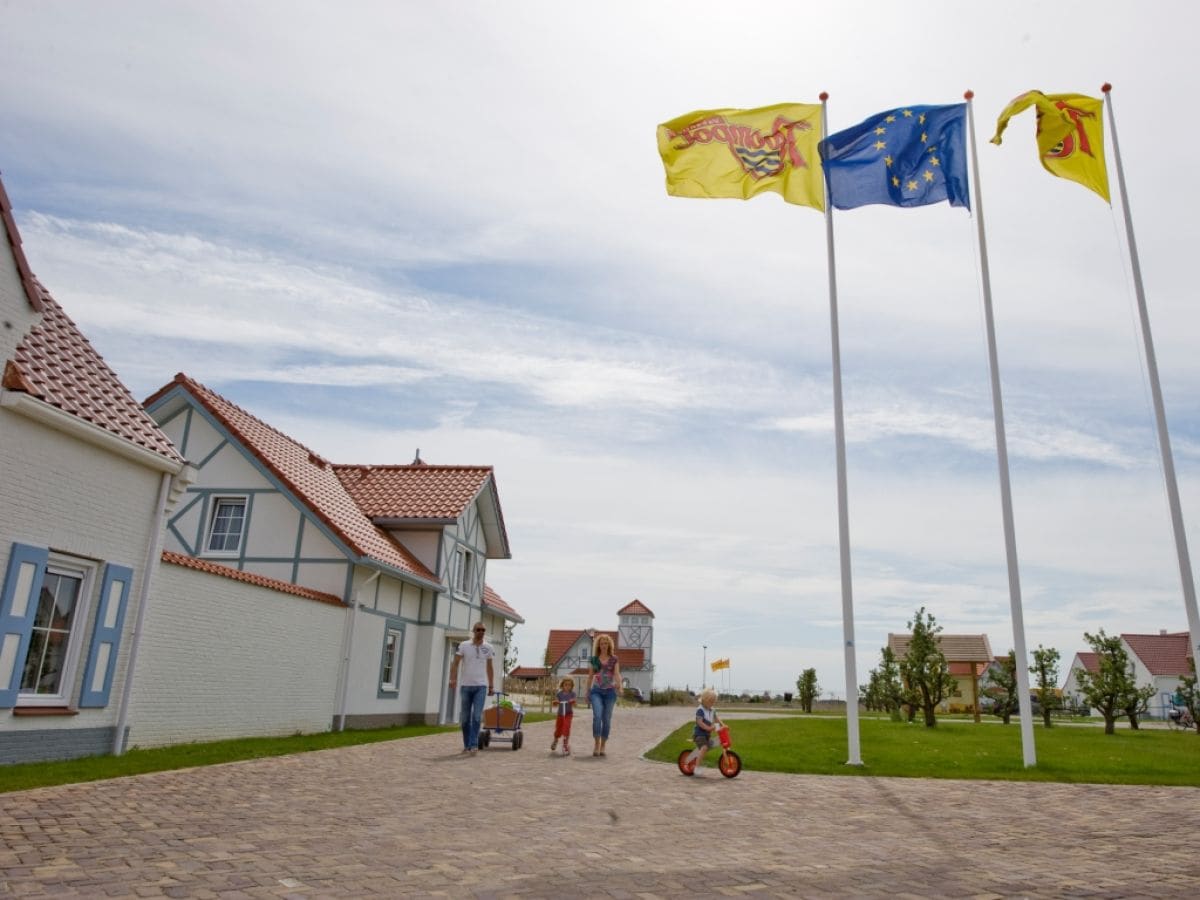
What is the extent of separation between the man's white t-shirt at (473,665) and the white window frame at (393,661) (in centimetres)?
666

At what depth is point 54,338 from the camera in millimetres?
11422

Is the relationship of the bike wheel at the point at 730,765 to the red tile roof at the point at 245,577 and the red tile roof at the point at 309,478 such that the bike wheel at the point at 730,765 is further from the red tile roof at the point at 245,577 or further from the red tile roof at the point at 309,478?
the red tile roof at the point at 309,478

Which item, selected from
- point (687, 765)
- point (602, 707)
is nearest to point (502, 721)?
point (602, 707)

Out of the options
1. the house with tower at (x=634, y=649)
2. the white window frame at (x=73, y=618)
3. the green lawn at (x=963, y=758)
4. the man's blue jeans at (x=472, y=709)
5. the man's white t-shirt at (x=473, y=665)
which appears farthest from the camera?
the house with tower at (x=634, y=649)

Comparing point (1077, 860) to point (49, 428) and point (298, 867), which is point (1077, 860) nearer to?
point (298, 867)

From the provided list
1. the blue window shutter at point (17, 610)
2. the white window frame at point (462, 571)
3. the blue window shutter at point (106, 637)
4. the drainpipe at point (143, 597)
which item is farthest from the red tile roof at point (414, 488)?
the blue window shutter at point (17, 610)

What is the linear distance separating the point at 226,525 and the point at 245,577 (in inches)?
206

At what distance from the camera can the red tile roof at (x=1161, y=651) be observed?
67.4 metres

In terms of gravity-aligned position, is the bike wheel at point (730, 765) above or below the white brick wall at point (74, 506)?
below

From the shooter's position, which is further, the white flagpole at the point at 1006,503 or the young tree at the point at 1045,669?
the young tree at the point at 1045,669

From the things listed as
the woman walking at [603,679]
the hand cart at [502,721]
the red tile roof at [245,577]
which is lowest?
the hand cart at [502,721]

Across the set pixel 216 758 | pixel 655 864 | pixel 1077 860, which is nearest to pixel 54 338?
pixel 216 758

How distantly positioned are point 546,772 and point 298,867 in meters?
6.07

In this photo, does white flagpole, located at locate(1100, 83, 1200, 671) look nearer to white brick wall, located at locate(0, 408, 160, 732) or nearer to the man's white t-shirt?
the man's white t-shirt
